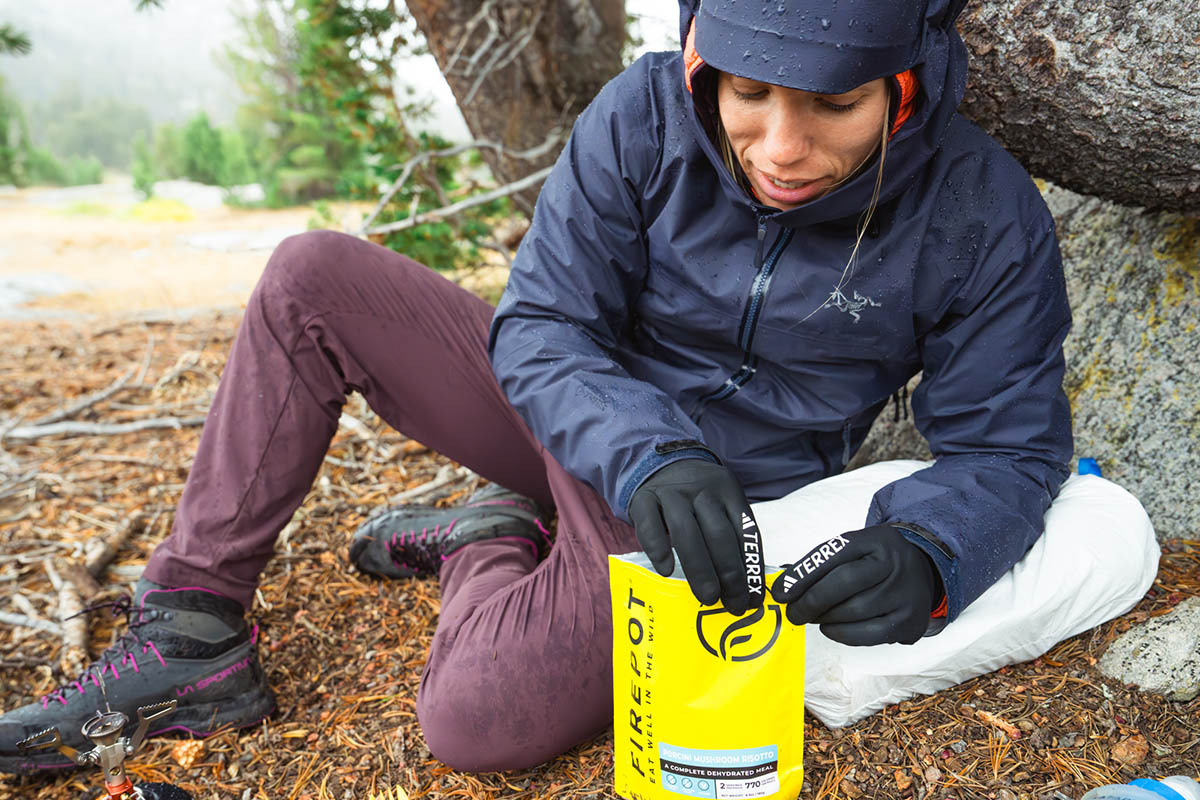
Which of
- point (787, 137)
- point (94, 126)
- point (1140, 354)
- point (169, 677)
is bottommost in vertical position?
point (94, 126)

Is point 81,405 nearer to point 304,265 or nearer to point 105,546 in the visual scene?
point 105,546

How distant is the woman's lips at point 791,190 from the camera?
148 centimetres

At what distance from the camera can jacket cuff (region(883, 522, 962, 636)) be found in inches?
56.1

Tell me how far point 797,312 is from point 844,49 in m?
0.61

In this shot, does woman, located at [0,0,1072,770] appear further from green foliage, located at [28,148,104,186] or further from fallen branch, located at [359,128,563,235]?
green foliage, located at [28,148,104,186]

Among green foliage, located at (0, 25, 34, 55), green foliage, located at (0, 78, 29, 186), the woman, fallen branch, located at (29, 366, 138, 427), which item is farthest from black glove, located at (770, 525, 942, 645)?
green foliage, located at (0, 78, 29, 186)

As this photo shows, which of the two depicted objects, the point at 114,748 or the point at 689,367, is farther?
the point at 689,367

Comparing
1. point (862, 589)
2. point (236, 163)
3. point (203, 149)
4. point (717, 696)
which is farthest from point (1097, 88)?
point (203, 149)

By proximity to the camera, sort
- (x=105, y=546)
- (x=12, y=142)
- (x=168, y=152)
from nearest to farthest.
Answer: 1. (x=105, y=546)
2. (x=12, y=142)
3. (x=168, y=152)

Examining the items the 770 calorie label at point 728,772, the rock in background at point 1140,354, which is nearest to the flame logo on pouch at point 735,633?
the 770 calorie label at point 728,772

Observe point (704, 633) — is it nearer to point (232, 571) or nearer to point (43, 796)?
point (232, 571)

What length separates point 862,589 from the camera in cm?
133

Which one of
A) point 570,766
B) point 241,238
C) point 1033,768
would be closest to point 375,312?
point 570,766

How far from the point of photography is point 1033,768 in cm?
144
